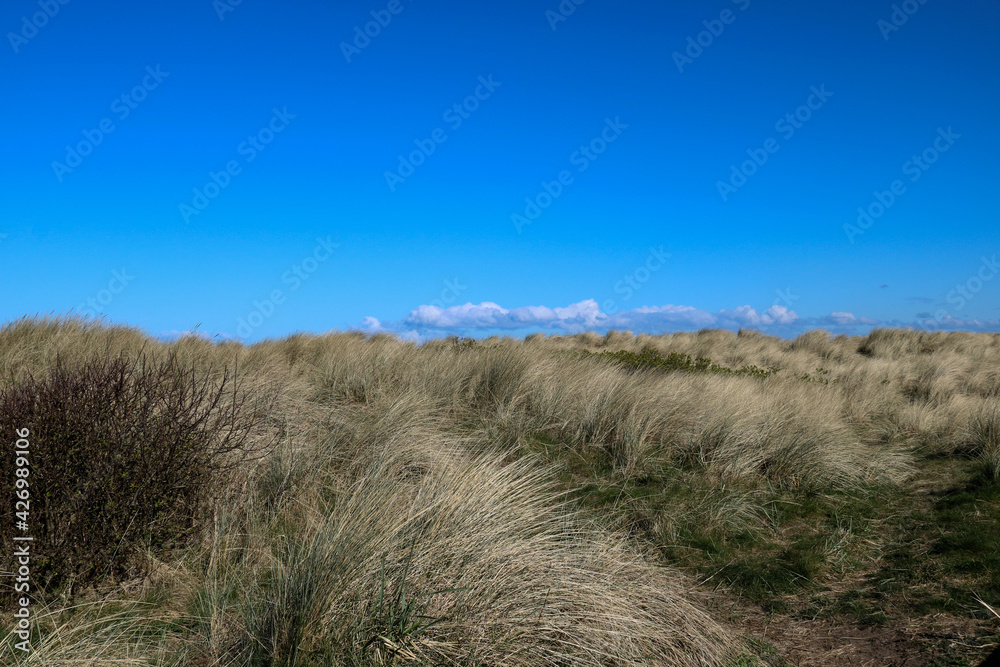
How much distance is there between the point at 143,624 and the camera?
3162mm

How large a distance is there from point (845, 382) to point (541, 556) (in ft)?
37.6

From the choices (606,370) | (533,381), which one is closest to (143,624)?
(533,381)

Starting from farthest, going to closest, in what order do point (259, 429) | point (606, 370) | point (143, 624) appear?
1. point (606, 370)
2. point (259, 429)
3. point (143, 624)

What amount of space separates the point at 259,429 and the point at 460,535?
305cm

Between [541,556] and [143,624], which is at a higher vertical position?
[541,556]

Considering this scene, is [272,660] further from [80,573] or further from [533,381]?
[533,381]

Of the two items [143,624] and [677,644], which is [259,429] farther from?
[677,644]

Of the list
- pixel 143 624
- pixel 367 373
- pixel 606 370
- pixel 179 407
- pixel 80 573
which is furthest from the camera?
pixel 606 370

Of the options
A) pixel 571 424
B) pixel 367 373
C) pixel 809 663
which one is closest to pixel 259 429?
pixel 367 373

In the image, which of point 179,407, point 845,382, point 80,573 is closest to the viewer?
point 80,573

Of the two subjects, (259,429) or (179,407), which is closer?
(179,407)

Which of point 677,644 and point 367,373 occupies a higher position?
point 367,373

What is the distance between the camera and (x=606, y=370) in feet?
30.2

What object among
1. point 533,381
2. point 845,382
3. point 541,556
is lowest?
point 541,556
